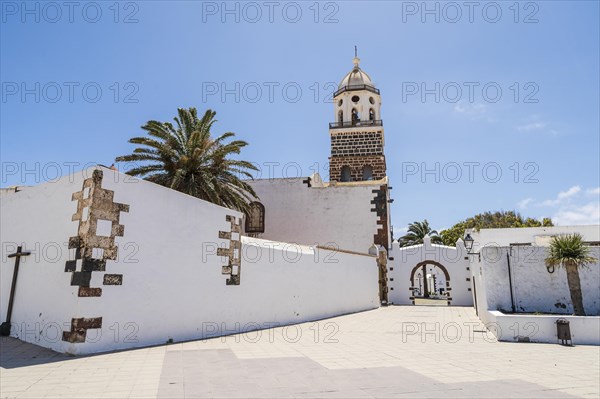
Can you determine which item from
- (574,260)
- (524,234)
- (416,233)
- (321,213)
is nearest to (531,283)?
(574,260)

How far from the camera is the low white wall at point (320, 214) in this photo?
21.0 metres

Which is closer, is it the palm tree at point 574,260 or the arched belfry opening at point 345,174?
the palm tree at point 574,260

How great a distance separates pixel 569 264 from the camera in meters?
10.9

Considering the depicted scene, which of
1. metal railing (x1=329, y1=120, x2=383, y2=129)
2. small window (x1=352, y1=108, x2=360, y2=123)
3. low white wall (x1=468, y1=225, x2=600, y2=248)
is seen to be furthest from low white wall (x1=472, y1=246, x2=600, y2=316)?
small window (x1=352, y1=108, x2=360, y2=123)

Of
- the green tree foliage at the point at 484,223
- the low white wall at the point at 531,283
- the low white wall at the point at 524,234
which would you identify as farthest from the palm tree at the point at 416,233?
the low white wall at the point at 531,283

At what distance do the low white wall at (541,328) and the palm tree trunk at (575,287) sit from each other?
1214 mm

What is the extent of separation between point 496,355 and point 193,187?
1029 cm

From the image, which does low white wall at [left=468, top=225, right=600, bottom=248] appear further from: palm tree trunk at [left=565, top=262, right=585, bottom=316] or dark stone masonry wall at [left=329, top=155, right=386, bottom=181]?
palm tree trunk at [left=565, top=262, right=585, bottom=316]

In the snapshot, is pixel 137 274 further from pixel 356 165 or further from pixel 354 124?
pixel 354 124

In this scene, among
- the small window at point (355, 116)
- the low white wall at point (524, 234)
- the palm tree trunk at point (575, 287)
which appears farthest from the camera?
the small window at point (355, 116)

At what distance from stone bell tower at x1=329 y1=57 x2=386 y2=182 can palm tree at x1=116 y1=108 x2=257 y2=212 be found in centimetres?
1372

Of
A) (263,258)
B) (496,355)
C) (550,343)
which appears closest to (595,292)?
(550,343)

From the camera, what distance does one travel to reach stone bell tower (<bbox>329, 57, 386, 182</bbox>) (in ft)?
86.1

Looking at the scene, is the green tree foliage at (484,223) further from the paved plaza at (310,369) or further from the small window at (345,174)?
the paved plaza at (310,369)
